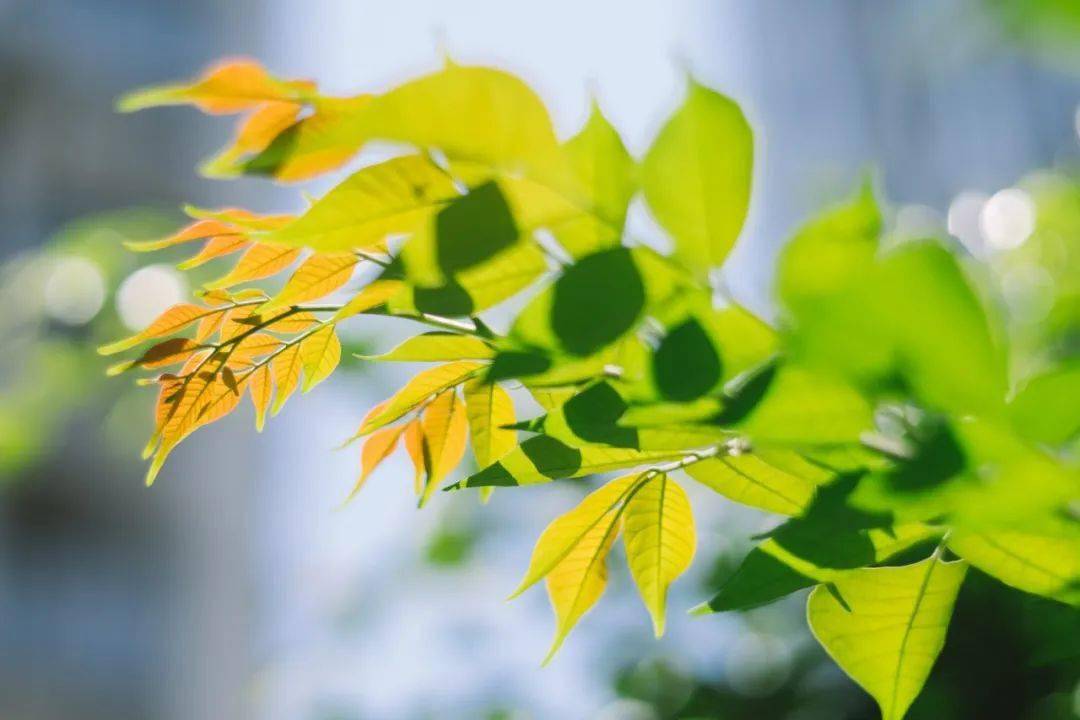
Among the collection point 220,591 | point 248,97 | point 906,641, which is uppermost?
point 248,97

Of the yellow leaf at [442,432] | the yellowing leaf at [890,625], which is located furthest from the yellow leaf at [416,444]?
the yellowing leaf at [890,625]

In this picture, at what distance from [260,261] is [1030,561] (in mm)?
179

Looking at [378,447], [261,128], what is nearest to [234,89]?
[261,128]

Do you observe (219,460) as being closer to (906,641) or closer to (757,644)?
(757,644)

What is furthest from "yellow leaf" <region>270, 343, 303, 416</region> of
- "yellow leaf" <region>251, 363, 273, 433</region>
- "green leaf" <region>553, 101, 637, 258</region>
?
"green leaf" <region>553, 101, 637, 258</region>

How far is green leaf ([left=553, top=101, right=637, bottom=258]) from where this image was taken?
0.58ft

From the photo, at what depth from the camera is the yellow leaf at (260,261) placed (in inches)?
9.3

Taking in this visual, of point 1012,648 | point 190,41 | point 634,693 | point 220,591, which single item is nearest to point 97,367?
point 634,693

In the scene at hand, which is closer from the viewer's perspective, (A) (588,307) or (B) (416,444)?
(A) (588,307)

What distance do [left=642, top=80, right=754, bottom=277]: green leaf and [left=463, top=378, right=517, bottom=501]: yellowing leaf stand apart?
0.30ft

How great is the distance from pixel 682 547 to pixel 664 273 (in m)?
0.10

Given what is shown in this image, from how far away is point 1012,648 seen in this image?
0.71 meters

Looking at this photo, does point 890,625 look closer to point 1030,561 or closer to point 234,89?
point 1030,561

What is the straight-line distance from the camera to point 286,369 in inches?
10.1
